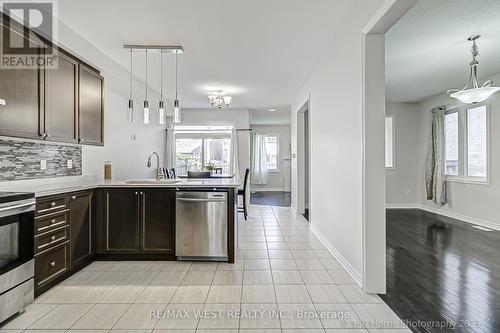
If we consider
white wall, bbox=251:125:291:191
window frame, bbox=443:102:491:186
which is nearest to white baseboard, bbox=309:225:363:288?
window frame, bbox=443:102:491:186

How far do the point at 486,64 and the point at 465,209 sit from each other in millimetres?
2829

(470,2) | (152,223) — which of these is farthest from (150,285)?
(470,2)

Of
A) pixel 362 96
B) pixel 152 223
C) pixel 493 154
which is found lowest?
pixel 152 223

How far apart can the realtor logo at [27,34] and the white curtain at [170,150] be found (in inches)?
179

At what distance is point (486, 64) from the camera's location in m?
4.34

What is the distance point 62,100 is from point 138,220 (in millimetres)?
1494

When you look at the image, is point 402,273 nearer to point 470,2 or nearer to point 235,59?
point 470,2

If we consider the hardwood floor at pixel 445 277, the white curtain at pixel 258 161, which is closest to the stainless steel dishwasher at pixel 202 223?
the hardwood floor at pixel 445 277

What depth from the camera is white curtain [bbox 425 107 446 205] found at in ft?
19.9

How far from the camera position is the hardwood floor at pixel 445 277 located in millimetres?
2055

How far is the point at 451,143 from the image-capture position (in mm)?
6051

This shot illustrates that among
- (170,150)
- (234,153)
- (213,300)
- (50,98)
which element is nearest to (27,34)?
(50,98)

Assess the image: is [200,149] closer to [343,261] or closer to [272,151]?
[272,151]

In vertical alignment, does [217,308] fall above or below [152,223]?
below
